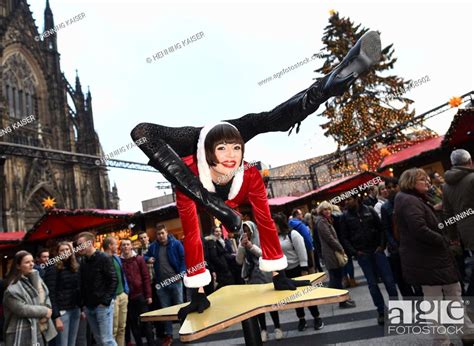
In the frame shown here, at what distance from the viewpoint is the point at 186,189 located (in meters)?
1.88

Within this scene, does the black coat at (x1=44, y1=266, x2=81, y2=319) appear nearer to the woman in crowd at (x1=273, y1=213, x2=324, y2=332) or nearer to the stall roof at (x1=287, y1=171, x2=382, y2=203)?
the woman in crowd at (x1=273, y1=213, x2=324, y2=332)

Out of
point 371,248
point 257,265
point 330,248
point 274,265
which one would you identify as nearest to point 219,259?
point 257,265

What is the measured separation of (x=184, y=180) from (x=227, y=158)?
331 millimetres

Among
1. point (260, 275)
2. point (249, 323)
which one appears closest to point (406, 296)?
point (260, 275)

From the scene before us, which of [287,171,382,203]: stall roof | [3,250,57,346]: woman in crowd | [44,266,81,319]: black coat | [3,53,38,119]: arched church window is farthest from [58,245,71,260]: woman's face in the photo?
[3,53,38,119]: arched church window

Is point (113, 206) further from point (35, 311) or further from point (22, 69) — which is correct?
point (35, 311)

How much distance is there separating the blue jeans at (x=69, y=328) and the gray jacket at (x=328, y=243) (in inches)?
143

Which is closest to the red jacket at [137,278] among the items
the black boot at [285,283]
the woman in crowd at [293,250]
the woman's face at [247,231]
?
the woman's face at [247,231]

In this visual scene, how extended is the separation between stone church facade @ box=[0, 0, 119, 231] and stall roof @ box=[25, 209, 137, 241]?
1276 centimetres

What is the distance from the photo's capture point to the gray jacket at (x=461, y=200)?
3.31 meters

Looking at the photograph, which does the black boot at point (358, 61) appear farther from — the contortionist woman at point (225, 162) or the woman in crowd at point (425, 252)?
the woman in crowd at point (425, 252)

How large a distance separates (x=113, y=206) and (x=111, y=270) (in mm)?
29371

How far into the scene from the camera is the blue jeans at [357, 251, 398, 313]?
4258 mm

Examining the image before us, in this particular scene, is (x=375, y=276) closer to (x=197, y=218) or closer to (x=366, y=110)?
(x=197, y=218)
